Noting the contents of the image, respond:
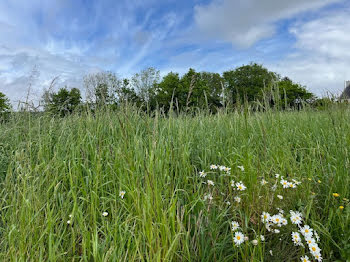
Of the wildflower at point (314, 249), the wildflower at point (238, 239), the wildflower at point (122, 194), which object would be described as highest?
the wildflower at point (122, 194)

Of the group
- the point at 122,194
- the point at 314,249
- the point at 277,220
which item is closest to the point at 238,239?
the point at 277,220

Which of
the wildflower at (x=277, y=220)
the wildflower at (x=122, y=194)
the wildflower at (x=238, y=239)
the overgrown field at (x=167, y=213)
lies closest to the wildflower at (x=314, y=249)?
the overgrown field at (x=167, y=213)

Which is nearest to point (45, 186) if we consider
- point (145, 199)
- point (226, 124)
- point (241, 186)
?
point (145, 199)

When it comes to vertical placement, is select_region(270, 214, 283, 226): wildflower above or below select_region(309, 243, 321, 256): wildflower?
above

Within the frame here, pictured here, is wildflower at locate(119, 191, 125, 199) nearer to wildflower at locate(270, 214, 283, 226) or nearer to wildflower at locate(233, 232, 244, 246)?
wildflower at locate(233, 232, 244, 246)

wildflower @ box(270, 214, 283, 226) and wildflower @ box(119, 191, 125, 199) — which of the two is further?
wildflower @ box(119, 191, 125, 199)

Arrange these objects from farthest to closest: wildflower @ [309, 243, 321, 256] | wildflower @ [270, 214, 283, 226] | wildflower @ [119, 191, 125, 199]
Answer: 1. wildflower @ [119, 191, 125, 199]
2. wildflower @ [270, 214, 283, 226]
3. wildflower @ [309, 243, 321, 256]

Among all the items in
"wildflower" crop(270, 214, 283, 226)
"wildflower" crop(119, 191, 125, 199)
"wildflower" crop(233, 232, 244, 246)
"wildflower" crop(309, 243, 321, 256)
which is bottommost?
"wildflower" crop(309, 243, 321, 256)

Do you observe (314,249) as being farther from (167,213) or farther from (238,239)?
(167,213)

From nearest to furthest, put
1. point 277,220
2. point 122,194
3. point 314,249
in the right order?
1. point 314,249
2. point 277,220
3. point 122,194

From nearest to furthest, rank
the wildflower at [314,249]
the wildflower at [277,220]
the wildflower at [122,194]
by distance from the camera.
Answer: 1. the wildflower at [314,249]
2. the wildflower at [277,220]
3. the wildflower at [122,194]

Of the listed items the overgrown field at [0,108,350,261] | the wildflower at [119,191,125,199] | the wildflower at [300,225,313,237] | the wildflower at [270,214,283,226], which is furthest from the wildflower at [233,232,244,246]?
the wildflower at [119,191,125,199]

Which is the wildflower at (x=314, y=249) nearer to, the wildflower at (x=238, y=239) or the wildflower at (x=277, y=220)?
the wildflower at (x=277, y=220)

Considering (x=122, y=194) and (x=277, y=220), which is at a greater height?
(x=122, y=194)
